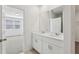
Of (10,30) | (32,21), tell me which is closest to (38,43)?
(32,21)

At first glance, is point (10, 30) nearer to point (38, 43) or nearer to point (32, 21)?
point (32, 21)

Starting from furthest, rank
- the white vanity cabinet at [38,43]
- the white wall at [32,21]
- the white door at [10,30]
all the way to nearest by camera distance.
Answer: the white wall at [32,21] → the white vanity cabinet at [38,43] → the white door at [10,30]

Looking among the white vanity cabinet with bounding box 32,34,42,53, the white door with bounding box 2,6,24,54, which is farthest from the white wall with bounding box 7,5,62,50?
the white vanity cabinet with bounding box 32,34,42,53

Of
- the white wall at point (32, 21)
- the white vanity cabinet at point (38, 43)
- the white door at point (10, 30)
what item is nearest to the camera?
the white door at point (10, 30)

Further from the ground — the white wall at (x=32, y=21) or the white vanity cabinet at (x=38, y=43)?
the white wall at (x=32, y=21)

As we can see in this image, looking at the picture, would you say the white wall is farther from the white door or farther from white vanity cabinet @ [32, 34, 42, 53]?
white vanity cabinet @ [32, 34, 42, 53]

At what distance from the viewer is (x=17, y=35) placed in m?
4.96

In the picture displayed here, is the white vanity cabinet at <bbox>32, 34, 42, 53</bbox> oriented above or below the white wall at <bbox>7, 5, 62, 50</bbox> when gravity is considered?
below

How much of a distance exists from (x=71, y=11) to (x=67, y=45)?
1.12 ft

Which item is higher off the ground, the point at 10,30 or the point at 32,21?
the point at 32,21

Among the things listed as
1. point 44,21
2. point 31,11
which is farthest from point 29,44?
point 31,11

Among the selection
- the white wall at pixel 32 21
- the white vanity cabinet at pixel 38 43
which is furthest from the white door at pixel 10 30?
the white vanity cabinet at pixel 38 43

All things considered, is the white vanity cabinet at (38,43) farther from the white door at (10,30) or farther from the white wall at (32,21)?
the white door at (10,30)
